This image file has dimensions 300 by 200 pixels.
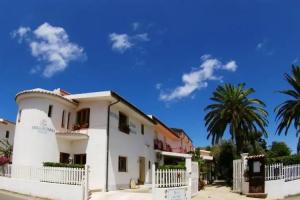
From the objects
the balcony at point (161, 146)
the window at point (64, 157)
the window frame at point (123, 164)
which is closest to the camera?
the window at point (64, 157)

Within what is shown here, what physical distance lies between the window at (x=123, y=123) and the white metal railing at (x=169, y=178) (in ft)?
26.5

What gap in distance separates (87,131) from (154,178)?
26.1ft

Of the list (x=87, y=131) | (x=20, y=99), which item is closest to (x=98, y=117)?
(x=87, y=131)

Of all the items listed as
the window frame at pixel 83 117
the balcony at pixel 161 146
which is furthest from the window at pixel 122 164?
the balcony at pixel 161 146

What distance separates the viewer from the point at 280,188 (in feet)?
70.0

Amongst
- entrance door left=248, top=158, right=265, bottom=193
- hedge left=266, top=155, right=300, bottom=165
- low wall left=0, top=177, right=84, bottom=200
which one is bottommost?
low wall left=0, top=177, right=84, bottom=200

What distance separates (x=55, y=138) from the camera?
23750mm

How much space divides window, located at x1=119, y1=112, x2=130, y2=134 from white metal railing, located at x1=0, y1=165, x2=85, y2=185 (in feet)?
23.0

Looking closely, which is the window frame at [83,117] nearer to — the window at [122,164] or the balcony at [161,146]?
the window at [122,164]

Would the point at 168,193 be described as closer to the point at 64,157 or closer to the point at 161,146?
the point at 64,157

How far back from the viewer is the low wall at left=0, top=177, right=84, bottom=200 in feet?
63.1

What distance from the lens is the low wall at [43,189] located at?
19234 millimetres

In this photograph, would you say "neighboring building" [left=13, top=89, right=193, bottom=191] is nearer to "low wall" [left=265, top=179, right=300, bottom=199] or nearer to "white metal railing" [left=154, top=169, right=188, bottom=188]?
"white metal railing" [left=154, top=169, right=188, bottom=188]

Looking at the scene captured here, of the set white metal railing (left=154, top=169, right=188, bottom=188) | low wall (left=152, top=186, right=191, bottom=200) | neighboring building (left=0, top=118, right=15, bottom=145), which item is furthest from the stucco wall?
low wall (left=152, top=186, right=191, bottom=200)
